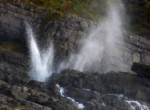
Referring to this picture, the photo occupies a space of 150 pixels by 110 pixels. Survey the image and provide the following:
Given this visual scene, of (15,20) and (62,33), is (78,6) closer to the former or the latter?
(62,33)

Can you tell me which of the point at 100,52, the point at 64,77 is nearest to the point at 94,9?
the point at 100,52

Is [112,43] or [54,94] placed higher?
[112,43]

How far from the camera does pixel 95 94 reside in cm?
6450

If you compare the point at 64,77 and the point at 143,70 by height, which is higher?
the point at 143,70

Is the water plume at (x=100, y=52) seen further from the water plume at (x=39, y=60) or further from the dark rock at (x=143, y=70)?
the dark rock at (x=143, y=70)

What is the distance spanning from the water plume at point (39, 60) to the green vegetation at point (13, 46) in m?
2.00

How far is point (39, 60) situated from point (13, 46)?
7031 mm

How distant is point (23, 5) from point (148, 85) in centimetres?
3417

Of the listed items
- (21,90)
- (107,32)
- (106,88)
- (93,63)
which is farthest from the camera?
(107,32)

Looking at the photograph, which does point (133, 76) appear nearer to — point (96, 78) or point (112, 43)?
point (96, 78)

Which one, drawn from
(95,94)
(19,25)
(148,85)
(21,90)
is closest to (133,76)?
(148,85)

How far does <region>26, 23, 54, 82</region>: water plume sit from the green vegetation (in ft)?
6.58

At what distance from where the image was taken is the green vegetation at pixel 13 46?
81.5 metres

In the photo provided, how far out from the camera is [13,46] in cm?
8256
